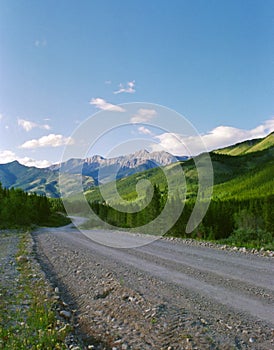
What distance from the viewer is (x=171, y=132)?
1482cm

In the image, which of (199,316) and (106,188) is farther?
(106,188)

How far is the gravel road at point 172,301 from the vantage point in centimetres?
620

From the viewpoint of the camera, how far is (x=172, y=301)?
8344mm

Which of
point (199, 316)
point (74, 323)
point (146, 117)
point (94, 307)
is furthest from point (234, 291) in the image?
point (146, 117)

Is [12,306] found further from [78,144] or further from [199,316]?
[78,144]

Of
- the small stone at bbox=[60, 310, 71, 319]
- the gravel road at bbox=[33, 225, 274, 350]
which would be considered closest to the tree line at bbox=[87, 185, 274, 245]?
the gravel road at bbox=[33, 225, 274, 350]

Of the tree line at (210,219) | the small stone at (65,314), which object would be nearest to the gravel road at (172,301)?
the small stone at (65,314)

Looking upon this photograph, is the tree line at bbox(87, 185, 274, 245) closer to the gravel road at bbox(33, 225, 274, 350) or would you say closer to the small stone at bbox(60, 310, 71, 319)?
the gravel road at bbox(33, 225, 274, 350)

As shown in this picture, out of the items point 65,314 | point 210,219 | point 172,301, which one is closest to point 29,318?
point 65,314

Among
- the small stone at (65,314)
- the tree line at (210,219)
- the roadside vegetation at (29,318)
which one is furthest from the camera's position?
the tree line at (210,219)

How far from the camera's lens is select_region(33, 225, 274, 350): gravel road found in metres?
6.20

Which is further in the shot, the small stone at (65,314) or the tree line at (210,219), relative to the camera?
the tree line at (210,219)

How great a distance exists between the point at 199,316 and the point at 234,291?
2.41 meters

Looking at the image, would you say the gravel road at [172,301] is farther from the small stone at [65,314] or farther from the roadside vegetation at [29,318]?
the roadside vegetation at [29,318]
